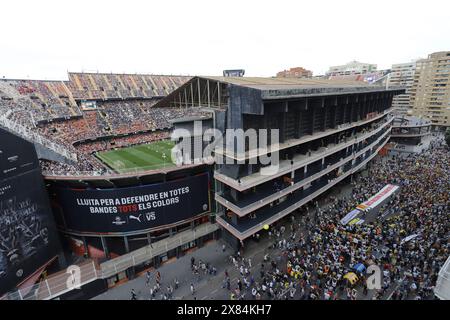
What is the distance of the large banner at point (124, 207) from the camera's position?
69.4ft

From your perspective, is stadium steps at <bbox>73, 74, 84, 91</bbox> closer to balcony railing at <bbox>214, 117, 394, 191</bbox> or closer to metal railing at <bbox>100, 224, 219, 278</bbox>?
metal railing at <bbox>100, 224, 219, 278</bbox>

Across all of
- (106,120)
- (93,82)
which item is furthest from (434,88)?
(93,82)

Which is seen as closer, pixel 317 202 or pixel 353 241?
pixel 353 241

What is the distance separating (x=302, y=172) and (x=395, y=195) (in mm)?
12176

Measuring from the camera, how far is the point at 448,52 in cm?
7000

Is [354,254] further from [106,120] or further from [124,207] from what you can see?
[106,120]

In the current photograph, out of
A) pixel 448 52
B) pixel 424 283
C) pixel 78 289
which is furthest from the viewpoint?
pixel 448 52

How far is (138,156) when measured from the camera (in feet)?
141

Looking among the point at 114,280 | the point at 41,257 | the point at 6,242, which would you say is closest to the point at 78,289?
the point at 114,280

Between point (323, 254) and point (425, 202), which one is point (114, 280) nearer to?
point (323, 254)

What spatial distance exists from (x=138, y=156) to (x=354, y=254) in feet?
118

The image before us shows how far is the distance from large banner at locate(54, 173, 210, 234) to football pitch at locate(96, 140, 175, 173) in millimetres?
13880

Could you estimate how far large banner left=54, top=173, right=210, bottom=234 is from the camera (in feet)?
69.4

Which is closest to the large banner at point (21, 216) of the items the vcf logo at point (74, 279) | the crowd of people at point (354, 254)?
the vcf logo at point (74, 279)
